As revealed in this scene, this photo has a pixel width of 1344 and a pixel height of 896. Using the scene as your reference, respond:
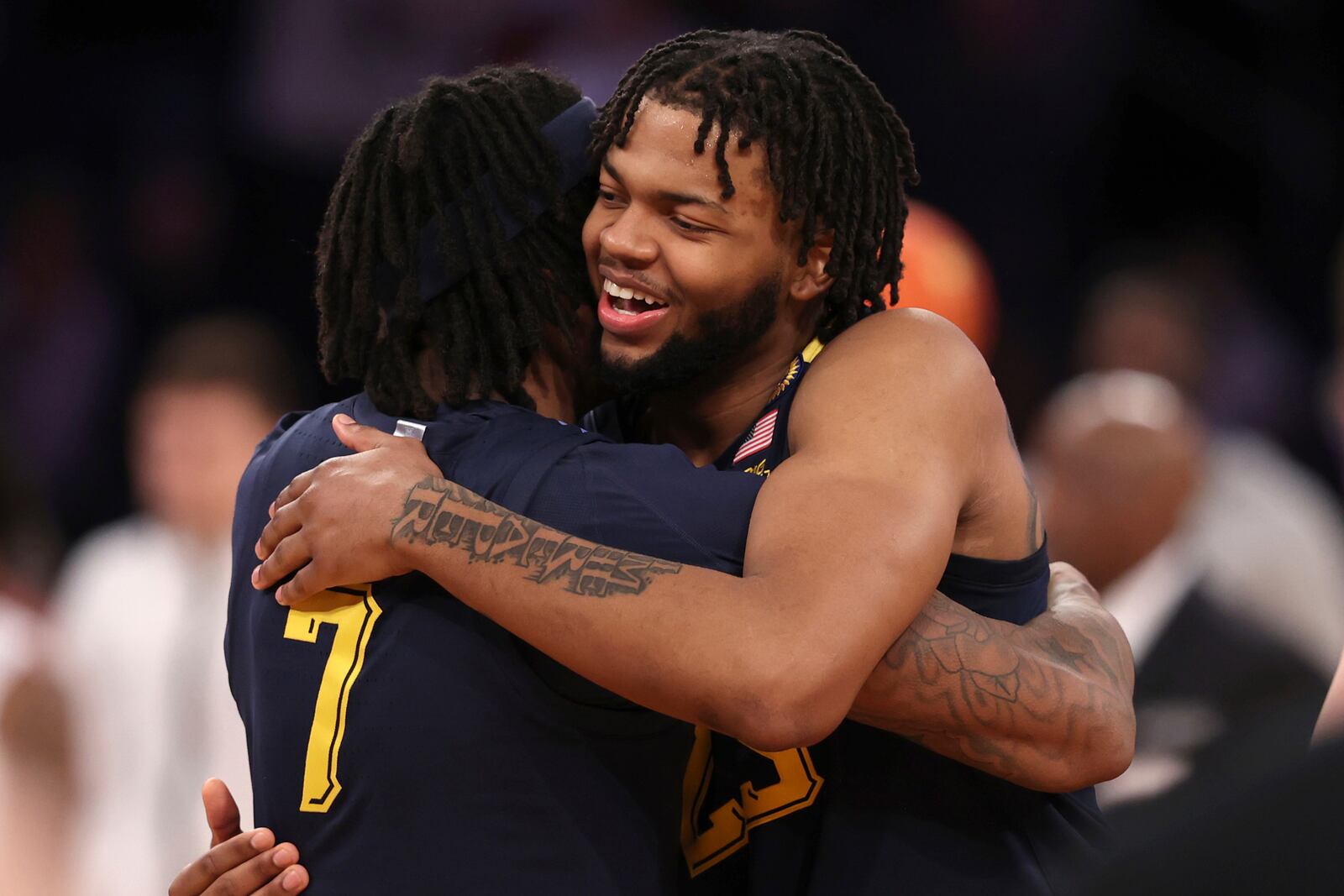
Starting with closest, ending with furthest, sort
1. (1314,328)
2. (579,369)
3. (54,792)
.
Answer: (579,369)
(54,792)
(1314,328)

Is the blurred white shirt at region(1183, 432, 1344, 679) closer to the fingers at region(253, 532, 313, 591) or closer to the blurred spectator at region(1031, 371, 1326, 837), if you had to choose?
the blurred spectator at region(1031, 371, 1326, 837)

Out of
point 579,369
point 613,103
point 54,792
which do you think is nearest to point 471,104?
point 613,103

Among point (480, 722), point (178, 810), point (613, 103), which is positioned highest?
point (613, 103)

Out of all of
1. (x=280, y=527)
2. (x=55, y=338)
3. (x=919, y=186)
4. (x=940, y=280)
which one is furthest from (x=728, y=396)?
(x=55, y=338)

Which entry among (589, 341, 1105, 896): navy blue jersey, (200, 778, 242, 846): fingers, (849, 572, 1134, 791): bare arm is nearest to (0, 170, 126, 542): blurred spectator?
(200, 778, 242, 846): fingers

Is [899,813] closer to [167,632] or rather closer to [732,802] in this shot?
[732,802]

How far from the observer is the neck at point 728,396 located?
2.64m

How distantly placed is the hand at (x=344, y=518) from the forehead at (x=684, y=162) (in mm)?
571

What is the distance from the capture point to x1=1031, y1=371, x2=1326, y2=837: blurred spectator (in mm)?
4062

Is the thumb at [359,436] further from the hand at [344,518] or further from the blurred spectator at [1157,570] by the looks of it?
the blurred spectator at [1157,570]

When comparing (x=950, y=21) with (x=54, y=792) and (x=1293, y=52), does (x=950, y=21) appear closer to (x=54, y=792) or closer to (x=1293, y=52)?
(x=1293, y=52)

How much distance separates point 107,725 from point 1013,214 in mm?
4625

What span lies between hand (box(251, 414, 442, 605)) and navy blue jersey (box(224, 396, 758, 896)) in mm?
61

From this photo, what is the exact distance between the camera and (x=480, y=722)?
2146 mm
